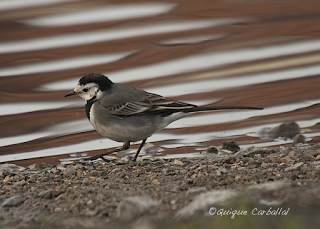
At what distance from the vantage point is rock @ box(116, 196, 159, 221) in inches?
177

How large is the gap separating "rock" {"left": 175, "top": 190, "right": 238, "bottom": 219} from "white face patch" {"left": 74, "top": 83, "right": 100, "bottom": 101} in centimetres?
279

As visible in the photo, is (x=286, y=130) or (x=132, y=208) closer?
(x=132, y=208)

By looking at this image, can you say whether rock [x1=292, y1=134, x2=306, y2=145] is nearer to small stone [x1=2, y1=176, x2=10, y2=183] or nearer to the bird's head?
the bird's head

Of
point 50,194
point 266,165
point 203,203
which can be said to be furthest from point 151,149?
point 203,203

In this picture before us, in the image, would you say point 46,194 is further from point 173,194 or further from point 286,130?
point 286,130

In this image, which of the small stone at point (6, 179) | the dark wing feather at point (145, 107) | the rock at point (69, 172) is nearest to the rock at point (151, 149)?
the dark wing feather at point (145, 107)

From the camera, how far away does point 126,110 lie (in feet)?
22.1

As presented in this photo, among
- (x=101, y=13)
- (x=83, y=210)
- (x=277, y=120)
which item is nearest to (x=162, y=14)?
(x=101, y=13)

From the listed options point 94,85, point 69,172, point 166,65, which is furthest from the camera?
point 166,65

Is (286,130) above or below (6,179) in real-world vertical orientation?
below

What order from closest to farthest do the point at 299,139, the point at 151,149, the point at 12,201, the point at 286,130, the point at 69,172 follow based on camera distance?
the point at 12,201 < the point at 69,172 < the point at 299,139 < the point at 151,149 < the point at 286,130

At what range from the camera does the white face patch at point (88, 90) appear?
6934 millimetres

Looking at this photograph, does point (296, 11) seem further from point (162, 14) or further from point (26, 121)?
point (26, 121)

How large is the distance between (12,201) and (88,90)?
6.87 feet
